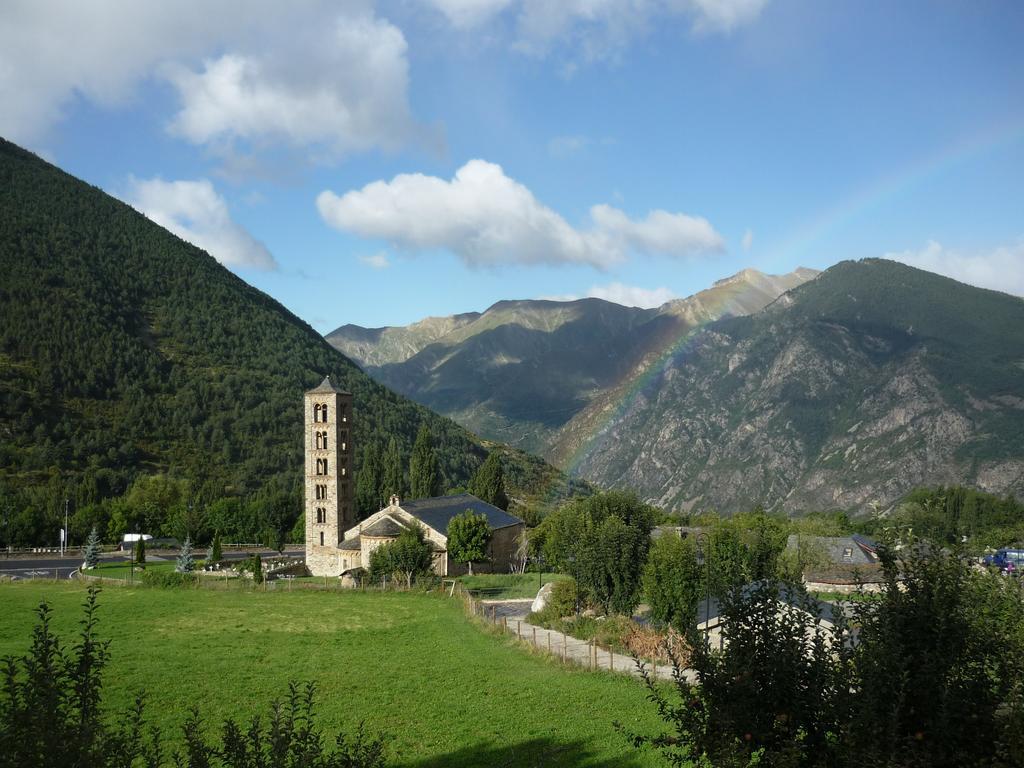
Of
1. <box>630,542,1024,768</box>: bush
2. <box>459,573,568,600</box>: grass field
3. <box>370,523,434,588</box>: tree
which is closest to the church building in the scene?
<box>459,573,568,600</box>: grass field

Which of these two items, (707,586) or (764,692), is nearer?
(764,692)

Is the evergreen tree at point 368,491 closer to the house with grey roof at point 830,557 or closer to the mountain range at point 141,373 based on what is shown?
the mountain range at point 141,373

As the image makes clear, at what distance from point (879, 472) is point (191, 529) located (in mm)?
123380

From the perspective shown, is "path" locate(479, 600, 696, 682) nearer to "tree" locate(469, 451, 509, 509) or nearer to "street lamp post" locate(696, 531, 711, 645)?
"street lamp post" locate(696, 531, 711, 645)

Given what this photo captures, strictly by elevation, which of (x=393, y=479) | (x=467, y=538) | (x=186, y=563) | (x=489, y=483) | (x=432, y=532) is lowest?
(x=186, y=563)

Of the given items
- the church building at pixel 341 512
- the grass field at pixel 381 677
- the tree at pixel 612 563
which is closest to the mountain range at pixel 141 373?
the church building at pixel 341 512

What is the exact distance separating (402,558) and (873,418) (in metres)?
141

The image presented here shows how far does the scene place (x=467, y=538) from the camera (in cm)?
5403

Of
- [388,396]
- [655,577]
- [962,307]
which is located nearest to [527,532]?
[655,577]

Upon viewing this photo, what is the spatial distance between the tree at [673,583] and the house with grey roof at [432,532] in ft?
81.1

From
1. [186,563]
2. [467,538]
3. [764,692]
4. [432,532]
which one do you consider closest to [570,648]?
[764,692]

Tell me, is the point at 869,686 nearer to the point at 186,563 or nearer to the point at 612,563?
the point at 612,563

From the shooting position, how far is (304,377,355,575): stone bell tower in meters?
58.8

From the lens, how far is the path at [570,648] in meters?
25.2
